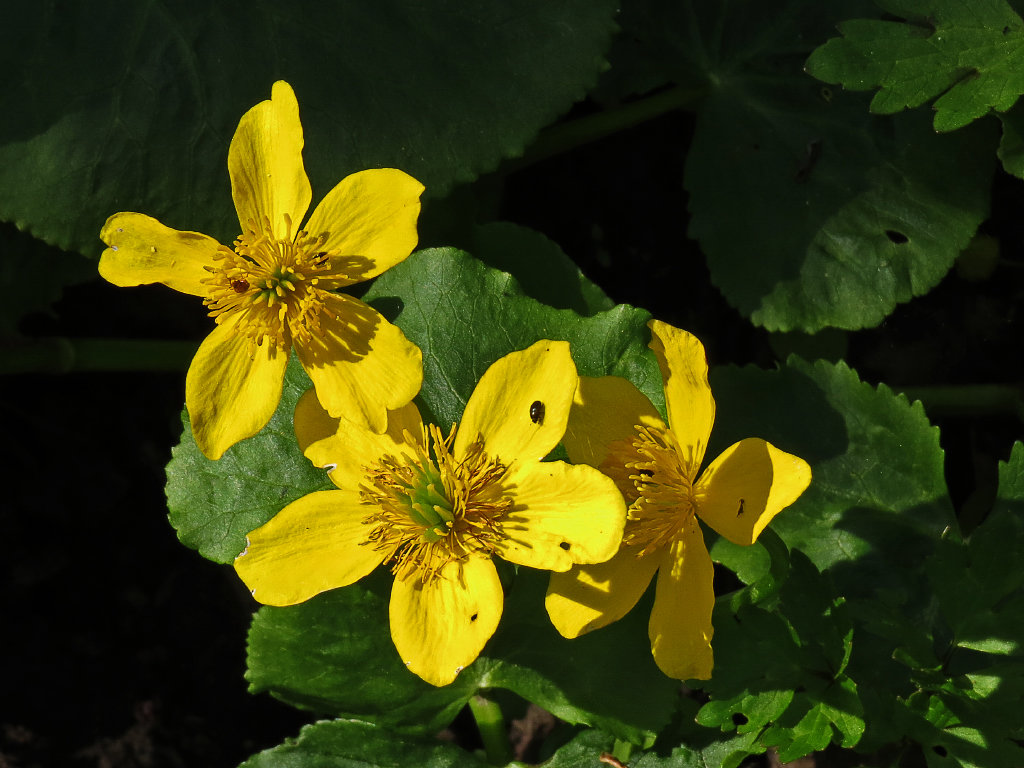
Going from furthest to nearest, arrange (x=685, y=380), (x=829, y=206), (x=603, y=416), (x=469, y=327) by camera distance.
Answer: (x=829, y=206) → (x=469, y=327) → (x=603, y=416) → (x=685, y=380)

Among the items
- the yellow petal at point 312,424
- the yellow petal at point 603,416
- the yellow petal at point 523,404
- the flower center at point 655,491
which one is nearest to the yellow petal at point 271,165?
the yellow petal at point 312,424

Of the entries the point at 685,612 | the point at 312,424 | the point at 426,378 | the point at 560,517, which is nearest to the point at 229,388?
the point at 312,424

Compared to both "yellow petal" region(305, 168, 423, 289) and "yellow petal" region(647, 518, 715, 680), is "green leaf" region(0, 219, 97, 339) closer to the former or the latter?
"yellow petal" region(305, 168, 423, 289)

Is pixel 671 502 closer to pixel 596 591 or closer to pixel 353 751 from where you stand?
pixel 596 591

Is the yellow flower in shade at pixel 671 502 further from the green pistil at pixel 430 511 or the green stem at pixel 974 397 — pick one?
the green stem at pixel 974 397

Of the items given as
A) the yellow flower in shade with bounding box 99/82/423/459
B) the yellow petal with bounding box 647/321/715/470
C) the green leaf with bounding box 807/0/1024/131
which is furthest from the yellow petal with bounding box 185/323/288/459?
the green leaf with bounding box 807/0/1024/131

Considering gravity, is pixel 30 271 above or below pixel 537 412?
below

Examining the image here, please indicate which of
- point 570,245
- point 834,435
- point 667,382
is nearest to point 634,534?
point 667,382

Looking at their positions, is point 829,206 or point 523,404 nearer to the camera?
point 523,404
